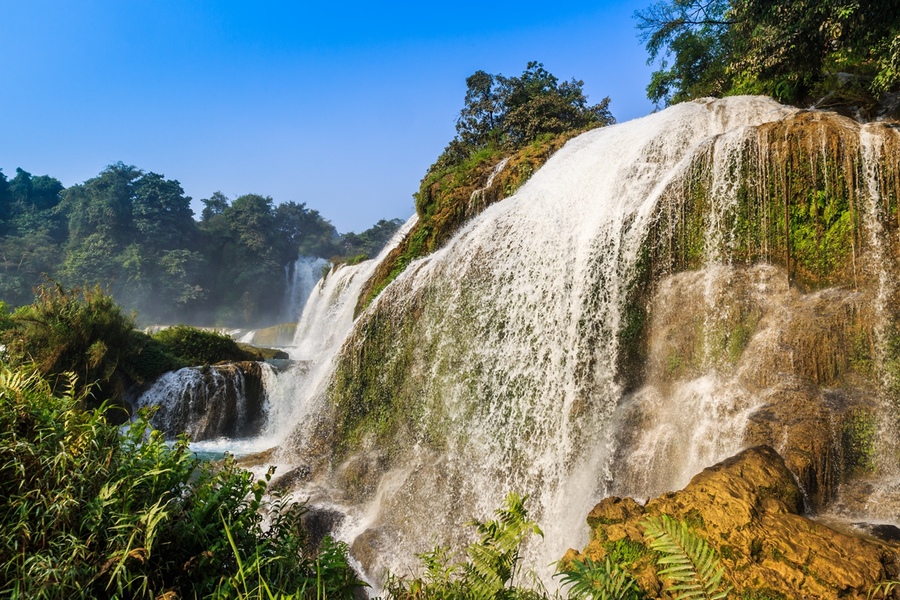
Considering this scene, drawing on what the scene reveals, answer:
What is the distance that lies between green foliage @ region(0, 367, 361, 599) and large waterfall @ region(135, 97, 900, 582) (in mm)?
4394

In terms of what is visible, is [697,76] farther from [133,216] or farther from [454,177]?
[133,216]

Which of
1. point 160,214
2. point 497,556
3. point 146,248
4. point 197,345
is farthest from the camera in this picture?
point 160,214

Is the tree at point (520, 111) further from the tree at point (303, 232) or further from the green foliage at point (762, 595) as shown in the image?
the tree at point (303, 232)

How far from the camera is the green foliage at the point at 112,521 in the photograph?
8.18ft

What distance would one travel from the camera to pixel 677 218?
756 cm

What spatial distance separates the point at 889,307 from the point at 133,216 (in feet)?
175

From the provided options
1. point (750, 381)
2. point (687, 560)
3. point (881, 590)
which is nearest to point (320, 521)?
point (750, 381)

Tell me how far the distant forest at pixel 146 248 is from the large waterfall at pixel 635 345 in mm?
35824

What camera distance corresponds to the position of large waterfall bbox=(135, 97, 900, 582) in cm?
582

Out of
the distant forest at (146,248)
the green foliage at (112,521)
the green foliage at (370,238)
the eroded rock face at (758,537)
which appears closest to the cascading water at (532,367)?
the eroded rock face at (758,537)

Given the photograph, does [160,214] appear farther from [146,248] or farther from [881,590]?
[881,590]

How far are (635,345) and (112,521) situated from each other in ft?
22.3

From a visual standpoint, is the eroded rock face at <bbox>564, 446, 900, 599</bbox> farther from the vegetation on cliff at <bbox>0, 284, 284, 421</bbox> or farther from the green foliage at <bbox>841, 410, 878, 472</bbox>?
the vegetation on cliff at <bbox>0, 284, 284, 421</bbox>

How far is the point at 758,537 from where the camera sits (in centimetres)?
373
